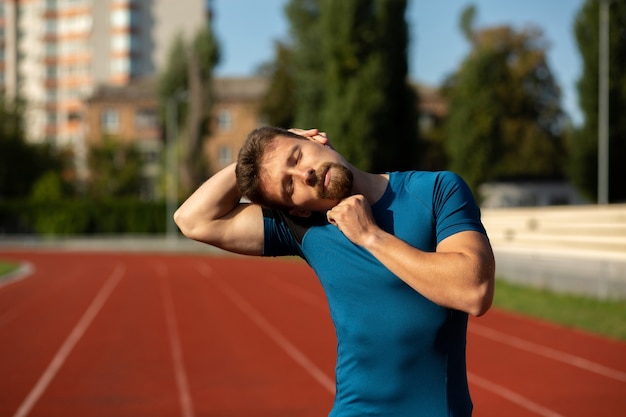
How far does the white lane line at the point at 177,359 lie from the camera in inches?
335

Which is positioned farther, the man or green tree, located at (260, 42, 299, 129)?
green tree, located at (260, 42, 299, 129)

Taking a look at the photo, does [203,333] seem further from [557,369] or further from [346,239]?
[346,239]

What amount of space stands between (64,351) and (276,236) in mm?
10223

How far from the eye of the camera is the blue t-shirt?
191 centimetres

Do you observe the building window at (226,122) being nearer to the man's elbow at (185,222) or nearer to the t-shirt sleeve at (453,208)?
the man's elbow at (185,222)

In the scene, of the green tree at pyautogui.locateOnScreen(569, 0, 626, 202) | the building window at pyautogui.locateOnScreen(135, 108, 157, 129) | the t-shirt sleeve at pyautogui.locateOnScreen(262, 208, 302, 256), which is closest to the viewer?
the t-shirt sleeve at pyautogui.locateOnScreen(262, 208, 302, 256)

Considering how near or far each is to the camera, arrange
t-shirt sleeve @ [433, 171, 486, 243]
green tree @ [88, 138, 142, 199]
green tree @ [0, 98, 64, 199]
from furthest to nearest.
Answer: green tree @ [88, 138, 142, 199], green tree @ [0, 98, 64, 199], t-shirt sleeve @ [433, 171, 486, 243]

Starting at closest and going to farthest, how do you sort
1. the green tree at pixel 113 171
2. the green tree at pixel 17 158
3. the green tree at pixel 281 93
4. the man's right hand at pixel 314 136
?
1. the man's right hand at pixel 314 136
2. the green tree at pixel 281 93
3. the green tree at pixel 17 158
4. the green tree at pixel 113 171

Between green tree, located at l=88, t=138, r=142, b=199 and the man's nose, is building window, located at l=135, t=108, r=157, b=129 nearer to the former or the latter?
green tree, located at l=88, t=138, r=142, b=199

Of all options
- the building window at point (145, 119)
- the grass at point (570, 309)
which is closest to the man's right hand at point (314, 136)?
the grass at point (570, 309)

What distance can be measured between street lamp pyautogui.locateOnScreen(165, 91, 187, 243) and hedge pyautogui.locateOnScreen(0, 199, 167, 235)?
1084 mm

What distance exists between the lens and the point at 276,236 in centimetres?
225

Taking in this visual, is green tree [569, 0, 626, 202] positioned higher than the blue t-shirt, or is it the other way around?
green tree [569, 0, 626, 202]

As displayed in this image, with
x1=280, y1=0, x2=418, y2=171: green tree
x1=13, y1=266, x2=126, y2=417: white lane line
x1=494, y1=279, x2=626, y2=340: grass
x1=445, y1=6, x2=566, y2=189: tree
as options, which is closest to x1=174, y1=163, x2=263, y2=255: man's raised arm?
x1=13, y1=266, x2=126, y2=417: white lane line
